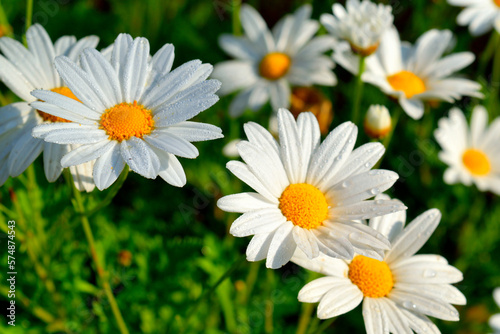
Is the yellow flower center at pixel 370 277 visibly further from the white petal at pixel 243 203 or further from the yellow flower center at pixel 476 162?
the yellow flower center at pixel 476 162

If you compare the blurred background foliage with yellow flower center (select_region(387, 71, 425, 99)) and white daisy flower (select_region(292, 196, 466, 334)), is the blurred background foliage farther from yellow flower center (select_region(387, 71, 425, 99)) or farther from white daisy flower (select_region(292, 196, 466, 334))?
yellow flower center (select_region(387, 71, 425, 99))

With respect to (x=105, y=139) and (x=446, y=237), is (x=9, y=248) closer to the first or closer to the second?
(x=105, y=139)

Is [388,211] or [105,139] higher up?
[105,139]

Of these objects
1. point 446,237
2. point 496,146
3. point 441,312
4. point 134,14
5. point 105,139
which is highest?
point 134,14

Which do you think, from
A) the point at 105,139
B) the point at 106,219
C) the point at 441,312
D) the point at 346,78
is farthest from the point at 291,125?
the point at 346,78

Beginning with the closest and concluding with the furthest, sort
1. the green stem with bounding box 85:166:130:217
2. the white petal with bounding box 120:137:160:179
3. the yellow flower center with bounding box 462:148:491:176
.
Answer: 1. the white petal with bounding box 120:137:160:179
2. the green stem with bounding box 85:166:130:217
3. the yellow flower center with bounding box 462:148:491:176

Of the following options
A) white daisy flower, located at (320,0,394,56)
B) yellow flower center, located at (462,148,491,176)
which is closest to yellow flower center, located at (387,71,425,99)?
white daisy flower, located at (320,0,394,56)

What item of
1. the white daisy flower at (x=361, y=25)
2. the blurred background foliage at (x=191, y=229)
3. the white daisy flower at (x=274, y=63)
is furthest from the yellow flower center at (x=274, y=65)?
the white daisy flower at (x=361, y=25)
